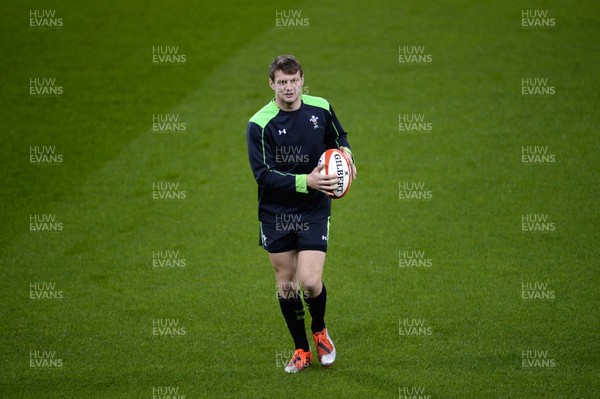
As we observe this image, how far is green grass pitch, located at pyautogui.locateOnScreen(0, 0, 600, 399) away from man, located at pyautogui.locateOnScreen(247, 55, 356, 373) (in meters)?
0.84

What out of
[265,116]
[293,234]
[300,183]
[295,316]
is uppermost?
[265,116]

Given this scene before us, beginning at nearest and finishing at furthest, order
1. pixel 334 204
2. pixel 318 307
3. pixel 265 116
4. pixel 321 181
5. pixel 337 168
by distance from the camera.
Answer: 1. pixel 321 181
2. pixel 337 168
3. pixel 265 116
4. pixel 318 307
5. pixel 334 204

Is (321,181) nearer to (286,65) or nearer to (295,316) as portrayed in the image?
(286,65)

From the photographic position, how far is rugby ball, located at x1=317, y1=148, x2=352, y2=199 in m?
5.98

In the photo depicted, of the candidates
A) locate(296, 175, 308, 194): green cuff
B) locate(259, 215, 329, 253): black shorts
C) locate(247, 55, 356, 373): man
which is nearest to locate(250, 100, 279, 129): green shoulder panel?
locate(247, 55, 356, 373): man

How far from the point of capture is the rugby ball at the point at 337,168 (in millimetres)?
5980

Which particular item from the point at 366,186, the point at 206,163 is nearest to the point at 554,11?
the point at 366,186

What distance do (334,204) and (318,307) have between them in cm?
405

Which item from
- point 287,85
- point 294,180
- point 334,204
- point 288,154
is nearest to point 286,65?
point 287,85

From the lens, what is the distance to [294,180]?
5953 mm

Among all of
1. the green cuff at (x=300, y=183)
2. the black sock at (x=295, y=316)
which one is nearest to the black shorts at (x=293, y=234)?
the green cuff at (x=300, y=183)

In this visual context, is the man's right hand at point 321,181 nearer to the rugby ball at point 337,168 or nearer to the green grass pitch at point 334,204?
the rugby ball at point 337,168

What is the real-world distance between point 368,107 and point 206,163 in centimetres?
298

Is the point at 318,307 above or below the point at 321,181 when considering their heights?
below
